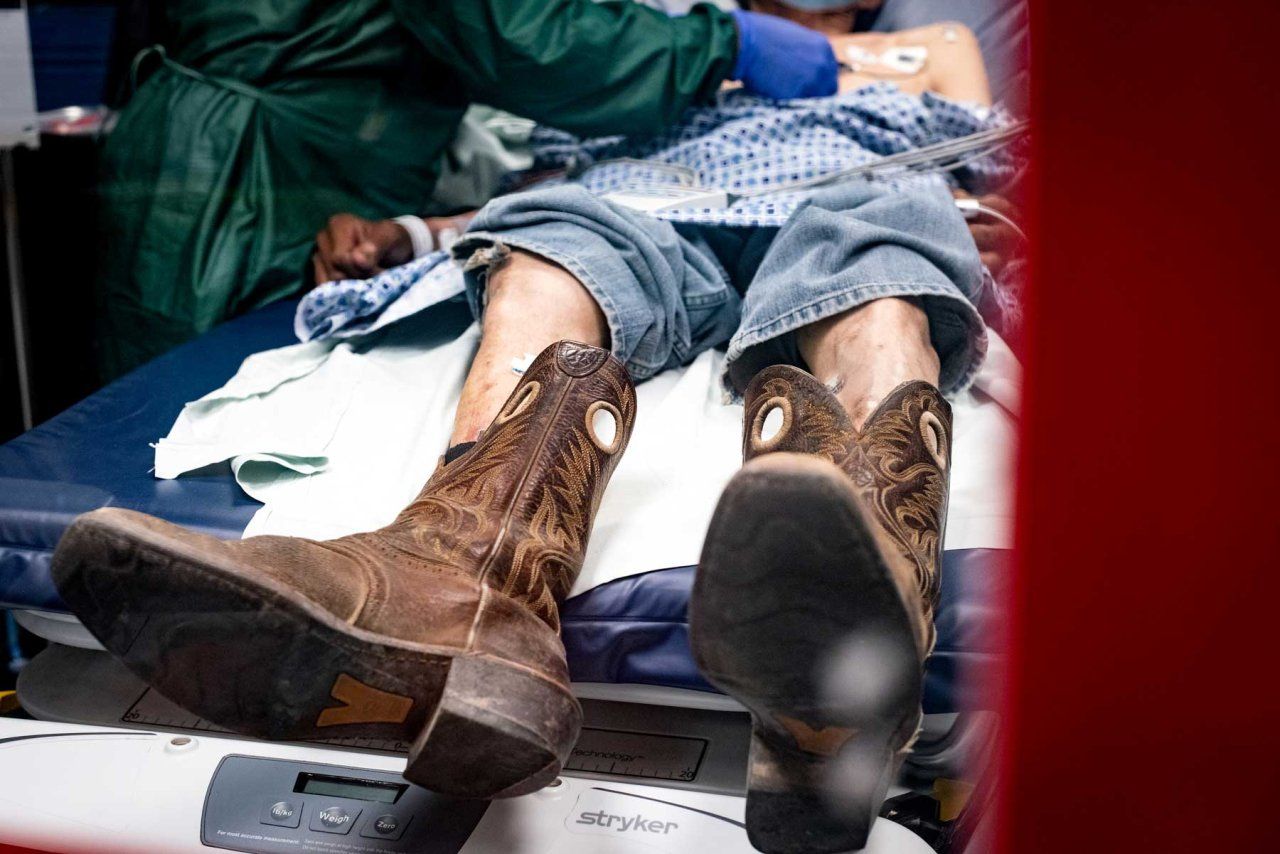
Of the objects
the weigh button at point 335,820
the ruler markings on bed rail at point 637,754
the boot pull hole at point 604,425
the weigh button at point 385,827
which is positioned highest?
the boot pull hole at point 604,425

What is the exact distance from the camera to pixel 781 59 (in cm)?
119

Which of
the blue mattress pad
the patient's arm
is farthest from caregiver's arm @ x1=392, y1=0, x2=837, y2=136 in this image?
the blue mattress pad

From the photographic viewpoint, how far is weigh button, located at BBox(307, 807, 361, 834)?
1.80 ft

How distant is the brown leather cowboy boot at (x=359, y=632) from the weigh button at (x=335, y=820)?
95 millimetres

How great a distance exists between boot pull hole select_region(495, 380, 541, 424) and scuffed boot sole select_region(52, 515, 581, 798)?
0.59ft

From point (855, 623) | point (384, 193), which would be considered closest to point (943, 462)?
point (855, 623)

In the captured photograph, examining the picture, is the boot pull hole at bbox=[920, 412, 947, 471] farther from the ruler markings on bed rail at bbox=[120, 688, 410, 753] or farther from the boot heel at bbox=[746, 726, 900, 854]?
the ruler markings on bed rail at bbox=[120, 688, 410, 753]

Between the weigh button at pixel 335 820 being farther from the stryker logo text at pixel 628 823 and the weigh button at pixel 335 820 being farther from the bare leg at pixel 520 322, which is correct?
the bare leg at pixel 520 322

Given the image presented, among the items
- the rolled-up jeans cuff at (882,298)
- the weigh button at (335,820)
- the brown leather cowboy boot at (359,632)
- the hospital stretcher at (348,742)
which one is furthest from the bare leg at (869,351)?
the weigh button at (335,820)

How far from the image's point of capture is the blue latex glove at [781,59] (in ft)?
3.85

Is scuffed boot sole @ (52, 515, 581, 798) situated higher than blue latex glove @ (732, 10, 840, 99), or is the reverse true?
blue latex glove @ (732, 10, 840, 99)

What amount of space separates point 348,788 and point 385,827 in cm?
4

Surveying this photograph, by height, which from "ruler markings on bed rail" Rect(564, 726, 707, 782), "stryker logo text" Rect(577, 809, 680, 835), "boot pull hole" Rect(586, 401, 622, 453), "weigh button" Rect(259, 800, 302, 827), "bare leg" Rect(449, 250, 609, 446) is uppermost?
"boot pull hole" Rect(586, 401, 622, 453)

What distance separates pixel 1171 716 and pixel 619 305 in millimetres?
545
